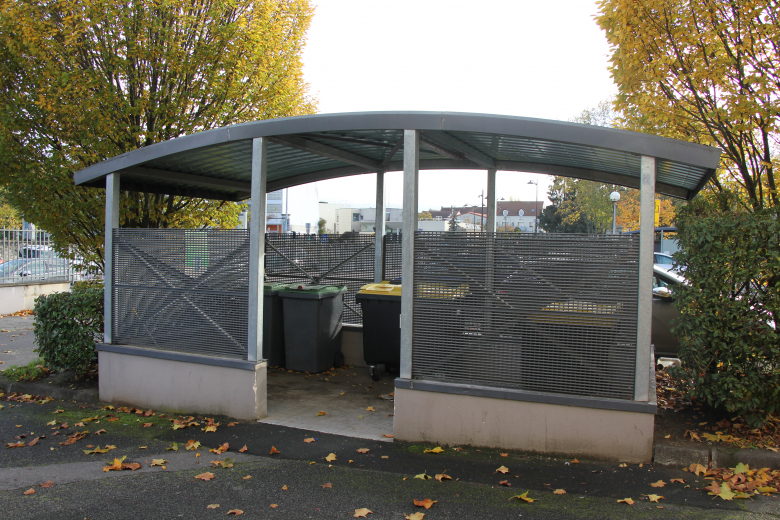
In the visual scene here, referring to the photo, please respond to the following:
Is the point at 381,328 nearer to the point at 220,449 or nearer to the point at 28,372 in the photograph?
the point at 220,449

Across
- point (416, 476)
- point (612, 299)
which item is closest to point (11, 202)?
point (416, 476)

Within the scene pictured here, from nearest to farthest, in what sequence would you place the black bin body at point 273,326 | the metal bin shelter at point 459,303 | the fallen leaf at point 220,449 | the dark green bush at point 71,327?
the metal bin shelter at point 459,303 → the fallen leaf at point 220,449 → the dark green bush at point 71,327 → the black bin body at point 273,326

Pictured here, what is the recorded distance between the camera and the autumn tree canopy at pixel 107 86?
691 centimetres

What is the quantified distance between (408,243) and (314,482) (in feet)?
7.04

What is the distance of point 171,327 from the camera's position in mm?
6141

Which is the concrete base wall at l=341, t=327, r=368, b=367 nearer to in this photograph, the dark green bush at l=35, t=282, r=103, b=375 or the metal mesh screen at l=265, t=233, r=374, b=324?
the metal mesh screen at l=265, t=233, r=374, b=324

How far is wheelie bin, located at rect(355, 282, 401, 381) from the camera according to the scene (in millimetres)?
7039

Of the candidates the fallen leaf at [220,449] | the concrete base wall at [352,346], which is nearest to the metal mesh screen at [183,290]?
the fallen leaf at [220,449]

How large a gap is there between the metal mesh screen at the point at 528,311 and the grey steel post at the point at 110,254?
384 cm

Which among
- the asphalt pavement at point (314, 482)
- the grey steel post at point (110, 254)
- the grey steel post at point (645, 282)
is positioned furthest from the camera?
the grey steel post at point (110, 254)

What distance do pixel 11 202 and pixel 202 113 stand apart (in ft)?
9.26

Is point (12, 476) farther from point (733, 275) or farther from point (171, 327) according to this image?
point (733, 275)

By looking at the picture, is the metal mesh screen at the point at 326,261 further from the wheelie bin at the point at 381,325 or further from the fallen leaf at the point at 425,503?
the fallen leaf at the point at 425,503

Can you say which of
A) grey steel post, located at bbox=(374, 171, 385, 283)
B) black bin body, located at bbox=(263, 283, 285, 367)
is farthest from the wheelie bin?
black bin body, located at bbox=(263, 283, 285, 367)
